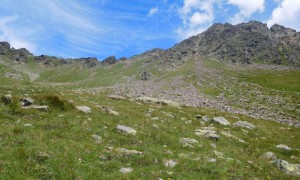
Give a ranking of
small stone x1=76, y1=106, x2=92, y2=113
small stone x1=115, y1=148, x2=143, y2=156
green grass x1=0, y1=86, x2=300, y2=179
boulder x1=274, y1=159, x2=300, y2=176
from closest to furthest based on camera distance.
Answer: green grass x1=0, y1=86, x2=300, y2=179 < small stone x1=115, y1=148, x2=143, y2=156 < boulder x1=274, y1=159, x2=300, y2=176 < small stone x1=76, y1=106, x2=92, y2=113

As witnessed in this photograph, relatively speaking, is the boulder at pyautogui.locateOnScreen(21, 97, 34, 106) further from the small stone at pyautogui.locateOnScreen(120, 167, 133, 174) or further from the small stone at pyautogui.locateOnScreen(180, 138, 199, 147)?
the small stone at pyautogui.locateOnScreen(120, 167, 133, 174)

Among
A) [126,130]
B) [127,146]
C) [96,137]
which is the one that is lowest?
[127,146]

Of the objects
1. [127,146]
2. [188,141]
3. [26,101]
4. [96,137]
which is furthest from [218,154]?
[26,101]

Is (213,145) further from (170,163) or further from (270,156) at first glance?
(170,163)

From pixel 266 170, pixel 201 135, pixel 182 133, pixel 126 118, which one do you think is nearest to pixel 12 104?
pixel 126 118

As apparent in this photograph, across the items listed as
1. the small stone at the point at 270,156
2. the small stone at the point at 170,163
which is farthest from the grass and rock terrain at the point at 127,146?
the small stone at the point at 270,156

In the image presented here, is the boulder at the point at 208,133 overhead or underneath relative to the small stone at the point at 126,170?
overhead

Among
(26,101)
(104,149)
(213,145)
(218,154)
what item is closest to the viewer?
(104,149)

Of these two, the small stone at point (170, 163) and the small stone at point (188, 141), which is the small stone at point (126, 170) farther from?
the small stone at point (188, 141)

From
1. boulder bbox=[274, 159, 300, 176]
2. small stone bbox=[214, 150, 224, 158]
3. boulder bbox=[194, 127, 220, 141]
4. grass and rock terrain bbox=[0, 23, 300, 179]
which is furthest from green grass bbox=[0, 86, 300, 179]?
boulder bbox=[274, 159, 300, 176]

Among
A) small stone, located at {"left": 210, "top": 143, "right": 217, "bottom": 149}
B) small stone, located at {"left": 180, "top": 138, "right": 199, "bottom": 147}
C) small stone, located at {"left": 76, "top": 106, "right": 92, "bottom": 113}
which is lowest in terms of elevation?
small stone, located at {"left": 210, "top": 143, "right": 217, "bottom": 149}

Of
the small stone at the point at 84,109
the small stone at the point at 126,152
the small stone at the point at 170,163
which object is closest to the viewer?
the small stone at the point at 170,163

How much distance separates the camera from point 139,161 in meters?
17.6

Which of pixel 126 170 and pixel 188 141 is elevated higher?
pixel 188 141
